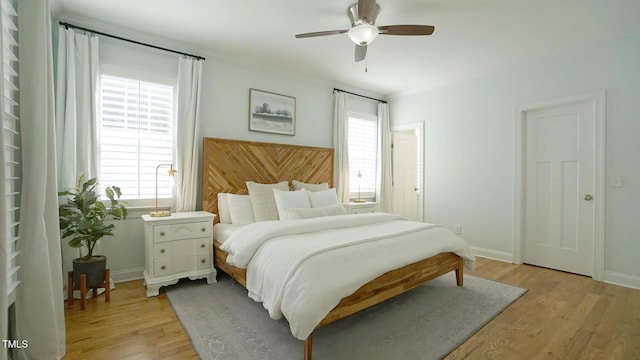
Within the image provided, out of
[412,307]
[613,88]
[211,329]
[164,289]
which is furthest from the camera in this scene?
[613,88]

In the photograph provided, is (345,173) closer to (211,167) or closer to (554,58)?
(211,167)

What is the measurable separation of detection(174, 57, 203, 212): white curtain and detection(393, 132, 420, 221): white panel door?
3601 millimetres

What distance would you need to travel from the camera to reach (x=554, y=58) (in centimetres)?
365

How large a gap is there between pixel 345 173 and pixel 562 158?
297cm

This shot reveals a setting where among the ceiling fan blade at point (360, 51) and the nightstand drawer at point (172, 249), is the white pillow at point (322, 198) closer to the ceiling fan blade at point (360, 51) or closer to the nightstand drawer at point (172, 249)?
the nightstand drawer at point (172, 249)

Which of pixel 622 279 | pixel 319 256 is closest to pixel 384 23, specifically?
pixel 319 256

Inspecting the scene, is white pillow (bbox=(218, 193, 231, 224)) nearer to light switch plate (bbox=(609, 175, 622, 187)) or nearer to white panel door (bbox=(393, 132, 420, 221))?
white panel door (bbox=(393, 132, 420, 221))

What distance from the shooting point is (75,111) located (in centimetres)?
283

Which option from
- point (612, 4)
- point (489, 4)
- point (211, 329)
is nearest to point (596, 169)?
point (612, 4)

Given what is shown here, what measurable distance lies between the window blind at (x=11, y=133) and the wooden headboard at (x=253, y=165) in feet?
6.39

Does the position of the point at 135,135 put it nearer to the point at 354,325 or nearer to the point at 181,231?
the point at 181,231

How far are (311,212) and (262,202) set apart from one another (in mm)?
671

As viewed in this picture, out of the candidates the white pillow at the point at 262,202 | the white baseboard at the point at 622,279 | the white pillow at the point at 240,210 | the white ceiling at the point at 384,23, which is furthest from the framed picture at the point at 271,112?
the white baseboard at the point at 622,279

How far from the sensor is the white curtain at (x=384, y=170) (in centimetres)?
552
